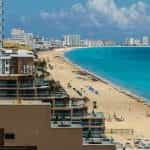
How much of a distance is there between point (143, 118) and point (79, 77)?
167 feet

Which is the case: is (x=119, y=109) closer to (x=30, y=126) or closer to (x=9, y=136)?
(x=9, y=136)

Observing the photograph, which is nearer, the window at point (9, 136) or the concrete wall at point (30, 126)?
the concrete wall at point (30, 126)

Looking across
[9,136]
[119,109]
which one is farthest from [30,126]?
[119,109]

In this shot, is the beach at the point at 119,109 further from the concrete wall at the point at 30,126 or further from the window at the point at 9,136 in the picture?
the window at the point at 9,136

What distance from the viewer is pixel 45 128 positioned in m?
20.4

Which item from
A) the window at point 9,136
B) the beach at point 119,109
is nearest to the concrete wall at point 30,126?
the window at point 9,136

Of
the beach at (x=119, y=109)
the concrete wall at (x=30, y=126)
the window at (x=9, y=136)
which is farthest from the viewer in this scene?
the beach at (x=119, y=109)

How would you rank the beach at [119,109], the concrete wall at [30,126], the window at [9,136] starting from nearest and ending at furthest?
1. the concrete wall at [30,126]
2. the window at [9,136]
3. the beach at [119,109]

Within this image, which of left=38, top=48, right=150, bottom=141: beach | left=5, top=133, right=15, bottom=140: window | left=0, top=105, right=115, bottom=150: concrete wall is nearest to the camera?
left=0, top=105, right=115, bottom=150: concrete wall

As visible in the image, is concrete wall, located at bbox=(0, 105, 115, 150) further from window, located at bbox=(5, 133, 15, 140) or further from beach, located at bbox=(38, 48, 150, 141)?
beach, located at bbox=(38, 48, 150, 141)

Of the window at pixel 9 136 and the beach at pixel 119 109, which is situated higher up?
the window at pixel 9 136

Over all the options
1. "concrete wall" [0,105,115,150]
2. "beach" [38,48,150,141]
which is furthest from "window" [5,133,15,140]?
"beach" [38,48,150,141]

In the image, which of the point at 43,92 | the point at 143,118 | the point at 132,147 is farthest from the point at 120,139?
the point at 43,92

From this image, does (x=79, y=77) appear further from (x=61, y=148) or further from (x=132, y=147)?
(x=61, y=148)
